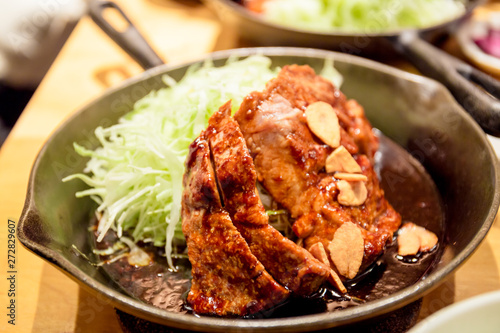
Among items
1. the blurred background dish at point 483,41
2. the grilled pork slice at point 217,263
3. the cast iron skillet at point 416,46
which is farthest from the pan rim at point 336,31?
the grilled pork slice at point 217,263

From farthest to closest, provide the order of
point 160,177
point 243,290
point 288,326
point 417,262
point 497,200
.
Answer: point 160,177 < point 417,262 < point 497,200 < point 243,290 < point 288,326

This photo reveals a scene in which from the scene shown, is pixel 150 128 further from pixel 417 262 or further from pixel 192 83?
pixel 417 262

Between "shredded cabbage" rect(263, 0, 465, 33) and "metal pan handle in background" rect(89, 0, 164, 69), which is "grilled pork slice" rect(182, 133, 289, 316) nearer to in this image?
"metal pan handle in background" rect(89, 0, 164, 69)

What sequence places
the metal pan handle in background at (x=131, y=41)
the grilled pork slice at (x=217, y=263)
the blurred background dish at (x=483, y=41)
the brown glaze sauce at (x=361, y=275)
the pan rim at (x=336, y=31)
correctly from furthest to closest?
1. the blurred background dish at (x=483, y=41)
2. the pan rim at (x=336, y=31)
3. the metal pan handle in background at (x=131, y=41)
4. the brown glaze sauce at (x=361, y=275)
5. the grilled pork slice at (x=217, y=263)

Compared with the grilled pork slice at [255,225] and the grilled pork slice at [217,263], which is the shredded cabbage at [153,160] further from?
the grilled pork slice at [255,225]

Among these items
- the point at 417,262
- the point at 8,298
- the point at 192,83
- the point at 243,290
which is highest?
the point at 192,83

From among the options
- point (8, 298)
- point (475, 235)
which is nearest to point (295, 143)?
point (475, 235)

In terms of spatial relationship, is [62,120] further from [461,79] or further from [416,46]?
[461,79]
